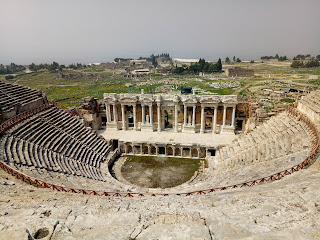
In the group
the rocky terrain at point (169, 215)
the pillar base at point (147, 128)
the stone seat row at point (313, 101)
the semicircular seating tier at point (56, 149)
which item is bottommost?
the pillar base at point (147, 128)

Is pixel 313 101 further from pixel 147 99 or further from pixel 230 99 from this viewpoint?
pixel 147 99

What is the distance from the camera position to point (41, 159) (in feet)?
57.9

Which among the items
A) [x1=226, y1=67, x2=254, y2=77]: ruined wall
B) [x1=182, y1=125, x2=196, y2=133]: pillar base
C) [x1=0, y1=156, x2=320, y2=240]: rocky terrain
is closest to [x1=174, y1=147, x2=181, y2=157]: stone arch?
[x1=182, y1=125, x2=196, y2=133]: pillar base

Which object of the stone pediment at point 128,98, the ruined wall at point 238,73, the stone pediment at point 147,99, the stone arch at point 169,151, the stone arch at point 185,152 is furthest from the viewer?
the ruined wall at point 238,73

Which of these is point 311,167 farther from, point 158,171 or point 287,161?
point 158,171

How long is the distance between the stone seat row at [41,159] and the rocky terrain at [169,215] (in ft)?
14.7

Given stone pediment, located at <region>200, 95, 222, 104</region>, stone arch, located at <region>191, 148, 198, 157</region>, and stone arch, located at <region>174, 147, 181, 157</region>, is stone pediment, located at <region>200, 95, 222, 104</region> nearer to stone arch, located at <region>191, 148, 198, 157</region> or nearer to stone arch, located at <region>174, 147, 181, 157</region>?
stone arch, located at <region>191, 148, 198, 157</region>

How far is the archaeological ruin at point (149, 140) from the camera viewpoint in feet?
51.4

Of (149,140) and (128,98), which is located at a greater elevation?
(128,98)

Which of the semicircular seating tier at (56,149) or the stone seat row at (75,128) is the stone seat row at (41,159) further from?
the stone seat row at (75,128)

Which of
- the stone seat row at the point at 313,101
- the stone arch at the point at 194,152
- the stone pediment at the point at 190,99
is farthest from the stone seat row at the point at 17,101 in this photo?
the stone seat row at the point at 313,101

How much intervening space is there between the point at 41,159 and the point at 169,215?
42.5ft

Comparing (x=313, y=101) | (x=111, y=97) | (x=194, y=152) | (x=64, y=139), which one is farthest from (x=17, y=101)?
(x=313, y=101)

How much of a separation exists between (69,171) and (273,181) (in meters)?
14.5
